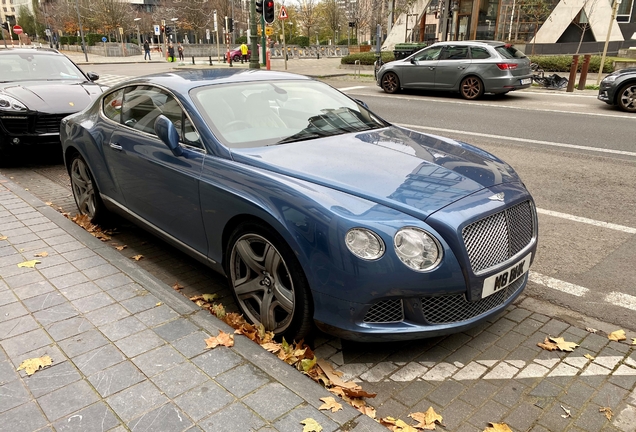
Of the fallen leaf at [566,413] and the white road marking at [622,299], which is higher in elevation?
the fallen leaf at [566,413]

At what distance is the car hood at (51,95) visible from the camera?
745 centimetres

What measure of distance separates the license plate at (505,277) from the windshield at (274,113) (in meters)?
1.63

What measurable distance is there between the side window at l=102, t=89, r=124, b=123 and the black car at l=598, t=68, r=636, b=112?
11.9 metres

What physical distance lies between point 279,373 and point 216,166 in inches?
56.8

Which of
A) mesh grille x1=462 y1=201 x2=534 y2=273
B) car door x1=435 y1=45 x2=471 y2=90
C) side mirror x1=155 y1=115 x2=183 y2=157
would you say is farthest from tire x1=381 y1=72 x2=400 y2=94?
mesh grille x1=462 y1=201 x2=534 y2=273

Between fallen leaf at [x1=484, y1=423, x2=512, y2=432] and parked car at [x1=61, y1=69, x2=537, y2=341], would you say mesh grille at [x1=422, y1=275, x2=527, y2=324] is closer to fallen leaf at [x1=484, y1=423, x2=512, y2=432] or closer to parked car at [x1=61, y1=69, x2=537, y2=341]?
parked car at [x1=61, y1=69, x2=537, y2=341]

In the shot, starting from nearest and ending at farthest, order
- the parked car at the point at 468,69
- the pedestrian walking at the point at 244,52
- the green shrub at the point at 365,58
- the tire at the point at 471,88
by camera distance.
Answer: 1. the parked car at the point at 468,69
2. the tire at the point at 471,88
3. the green shrub at the point at 365,58
4. the pedestrian walking at the point at 244,52

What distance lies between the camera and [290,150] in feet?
11.4

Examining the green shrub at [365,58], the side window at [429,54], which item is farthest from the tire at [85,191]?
the green shrub at [365,58]

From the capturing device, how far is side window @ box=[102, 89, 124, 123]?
4.71 meters

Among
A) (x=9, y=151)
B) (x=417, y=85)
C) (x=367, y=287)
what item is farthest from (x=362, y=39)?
(x=367, y=287)

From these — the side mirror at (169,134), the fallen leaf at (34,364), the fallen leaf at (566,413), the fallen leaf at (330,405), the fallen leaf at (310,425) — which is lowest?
the fallen leaf at (566,413)

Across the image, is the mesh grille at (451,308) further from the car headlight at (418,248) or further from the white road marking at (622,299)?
the white road marking at (622,299)

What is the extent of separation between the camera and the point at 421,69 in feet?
52.8
